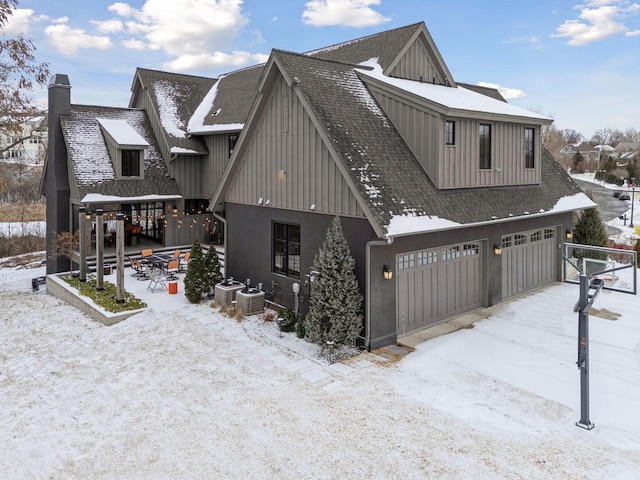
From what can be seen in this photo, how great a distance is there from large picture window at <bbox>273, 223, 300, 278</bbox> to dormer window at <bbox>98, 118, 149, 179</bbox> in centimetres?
1023

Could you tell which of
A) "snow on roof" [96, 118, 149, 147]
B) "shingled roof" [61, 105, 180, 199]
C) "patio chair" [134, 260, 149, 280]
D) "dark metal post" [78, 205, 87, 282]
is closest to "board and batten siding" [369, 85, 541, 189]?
"patio chair" [134, 260, 149, 280]

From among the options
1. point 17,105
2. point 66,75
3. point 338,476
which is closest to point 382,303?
point 338,476

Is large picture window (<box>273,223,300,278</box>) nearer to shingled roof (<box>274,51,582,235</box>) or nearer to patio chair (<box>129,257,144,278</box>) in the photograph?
shingled roof (<box>274,51,582,235</box>)

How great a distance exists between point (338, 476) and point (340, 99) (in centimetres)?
869

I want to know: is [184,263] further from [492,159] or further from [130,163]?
[492,159]

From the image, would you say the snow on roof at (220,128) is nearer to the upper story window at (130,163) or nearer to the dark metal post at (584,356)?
the upper story window at (130,163)

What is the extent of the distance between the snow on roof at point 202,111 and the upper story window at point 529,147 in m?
14.3

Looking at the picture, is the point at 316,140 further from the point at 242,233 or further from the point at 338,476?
the point at 338,476

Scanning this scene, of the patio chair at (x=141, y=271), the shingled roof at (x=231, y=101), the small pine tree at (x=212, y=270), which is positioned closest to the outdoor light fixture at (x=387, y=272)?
the small pine tree at (x=212, y=270)

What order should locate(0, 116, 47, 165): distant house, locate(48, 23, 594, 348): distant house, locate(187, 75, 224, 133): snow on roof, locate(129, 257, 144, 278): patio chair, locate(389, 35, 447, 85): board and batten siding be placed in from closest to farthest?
locate(48, 23, 594, 348): distant house → locate(389, 35, 447, 85): board and batten siding → locate(129, 257, 144, 278): patio chair → locate(0, 116, 47, 165): distant house → locate(187, 75, 224, 133): snow on roof

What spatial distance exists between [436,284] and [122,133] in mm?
15570

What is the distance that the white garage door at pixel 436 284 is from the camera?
10703mm

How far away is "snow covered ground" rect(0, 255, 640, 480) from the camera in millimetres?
6156

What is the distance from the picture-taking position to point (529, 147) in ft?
47.5
